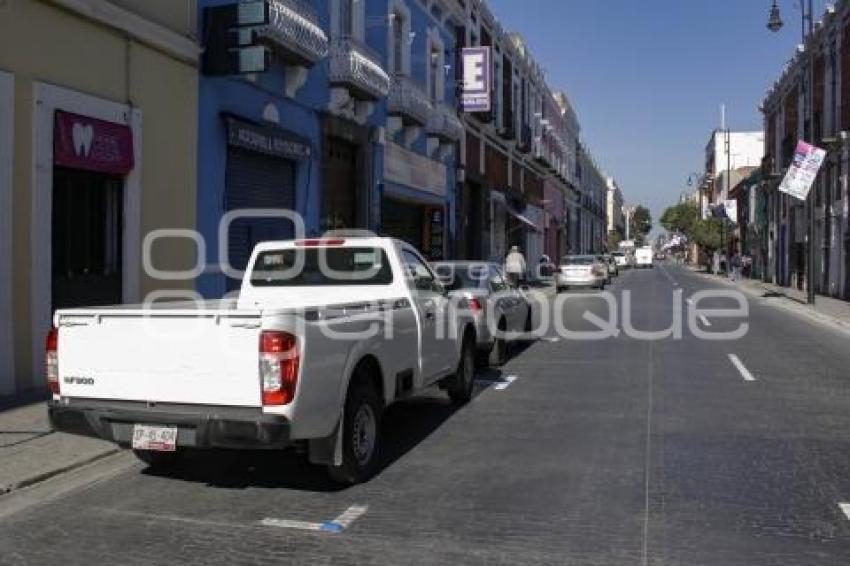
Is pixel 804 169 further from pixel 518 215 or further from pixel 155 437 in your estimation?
pixel 155 437

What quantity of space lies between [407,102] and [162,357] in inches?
686

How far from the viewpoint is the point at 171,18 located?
12500mm

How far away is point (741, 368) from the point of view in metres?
12.6

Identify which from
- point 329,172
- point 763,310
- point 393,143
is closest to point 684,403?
point 329,172

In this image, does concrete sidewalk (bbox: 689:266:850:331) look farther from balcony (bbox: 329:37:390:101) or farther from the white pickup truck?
the white pickup truck

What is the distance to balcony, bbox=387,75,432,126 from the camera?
866 inches

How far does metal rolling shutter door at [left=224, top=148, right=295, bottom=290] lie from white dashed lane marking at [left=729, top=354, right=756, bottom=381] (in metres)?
8.19

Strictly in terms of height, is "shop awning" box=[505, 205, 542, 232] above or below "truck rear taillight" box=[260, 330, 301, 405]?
above

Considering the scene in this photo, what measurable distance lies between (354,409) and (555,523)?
1.73m

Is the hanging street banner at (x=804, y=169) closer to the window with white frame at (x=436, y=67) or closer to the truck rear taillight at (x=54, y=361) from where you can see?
the window with white frame at (x=436, y=67)

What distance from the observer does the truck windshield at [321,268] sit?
26.7 feet

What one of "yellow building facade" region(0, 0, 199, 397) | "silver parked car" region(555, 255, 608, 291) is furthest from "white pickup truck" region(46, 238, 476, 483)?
"silver parked car" region(555, 255, 608, 291)

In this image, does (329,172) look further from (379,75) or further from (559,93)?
(559,93)

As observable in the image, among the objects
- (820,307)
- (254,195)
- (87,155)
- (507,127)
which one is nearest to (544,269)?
(507,127)
